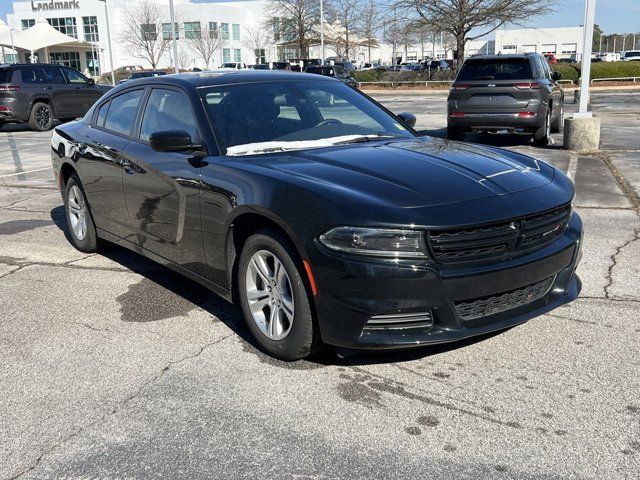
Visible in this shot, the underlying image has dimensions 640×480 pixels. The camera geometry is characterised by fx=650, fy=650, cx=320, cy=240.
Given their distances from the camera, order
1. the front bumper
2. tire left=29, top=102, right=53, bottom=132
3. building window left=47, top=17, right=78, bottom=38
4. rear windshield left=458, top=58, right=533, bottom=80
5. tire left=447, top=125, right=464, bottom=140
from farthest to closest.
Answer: building window left=47, top=17, right=78, bottom=38 < tire left=29, top=102, right=53, bottom=132 < tire left=447, top=125, right=464, bottom=140 < rear windshield left=458, top=58, right=533, bottom=80 < the front bumper

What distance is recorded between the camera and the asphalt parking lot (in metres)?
2.82

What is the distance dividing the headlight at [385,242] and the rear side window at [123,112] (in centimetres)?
274

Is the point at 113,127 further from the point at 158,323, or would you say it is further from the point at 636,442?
the point at 636,442

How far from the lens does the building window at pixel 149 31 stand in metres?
73.9

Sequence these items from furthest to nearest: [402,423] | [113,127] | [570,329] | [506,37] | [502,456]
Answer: [506,37]
[113,127]
[570,329]
[402,423]
[502,456]

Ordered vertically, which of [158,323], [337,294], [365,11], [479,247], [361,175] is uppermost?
[365,11]

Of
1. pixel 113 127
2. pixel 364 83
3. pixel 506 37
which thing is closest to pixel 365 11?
pixel 364 83

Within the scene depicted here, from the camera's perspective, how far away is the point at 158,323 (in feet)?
14.7

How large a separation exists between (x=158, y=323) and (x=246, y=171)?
1353 millimetres

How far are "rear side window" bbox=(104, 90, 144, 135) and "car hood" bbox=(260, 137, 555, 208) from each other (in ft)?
5.82

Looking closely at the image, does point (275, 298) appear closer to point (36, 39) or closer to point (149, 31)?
point (36, 39)

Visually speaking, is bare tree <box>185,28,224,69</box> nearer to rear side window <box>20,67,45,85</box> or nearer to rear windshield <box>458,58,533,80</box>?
rear side window <box>20,67,45,85</box>

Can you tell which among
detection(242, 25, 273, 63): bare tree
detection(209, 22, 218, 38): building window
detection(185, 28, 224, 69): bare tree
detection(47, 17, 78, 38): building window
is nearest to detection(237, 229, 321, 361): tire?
detection(185, 28, 224, 69): bare tree

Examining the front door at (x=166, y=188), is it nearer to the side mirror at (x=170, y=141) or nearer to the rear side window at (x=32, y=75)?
the side mirror at (x=170, y=141)
